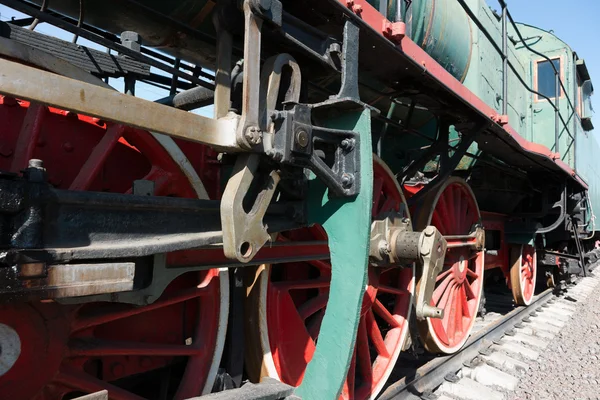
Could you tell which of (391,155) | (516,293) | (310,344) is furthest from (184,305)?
(516,293)

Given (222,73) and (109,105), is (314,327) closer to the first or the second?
(222,73)

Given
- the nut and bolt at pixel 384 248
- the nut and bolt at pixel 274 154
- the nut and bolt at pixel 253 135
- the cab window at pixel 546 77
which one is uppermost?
the cab window at pixel 546 77

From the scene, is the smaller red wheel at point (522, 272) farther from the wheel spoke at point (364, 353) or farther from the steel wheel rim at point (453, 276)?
the wheel spoke at point (364, 353)

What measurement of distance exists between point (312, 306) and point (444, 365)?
1.42 meters

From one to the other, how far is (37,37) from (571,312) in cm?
653

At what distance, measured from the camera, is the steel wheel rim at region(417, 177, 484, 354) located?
2.93 meters

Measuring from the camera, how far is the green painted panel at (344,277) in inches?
55.9

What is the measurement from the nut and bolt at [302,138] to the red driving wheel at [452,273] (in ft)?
5.90

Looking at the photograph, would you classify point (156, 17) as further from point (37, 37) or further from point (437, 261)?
point (437, 261)

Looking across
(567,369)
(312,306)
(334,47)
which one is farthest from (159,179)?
(567,369)

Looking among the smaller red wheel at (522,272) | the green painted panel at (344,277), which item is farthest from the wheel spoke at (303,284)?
the smaller red wheel at (522,272)

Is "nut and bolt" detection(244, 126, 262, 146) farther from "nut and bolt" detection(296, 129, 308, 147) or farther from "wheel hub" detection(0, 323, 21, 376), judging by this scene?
"wheel hub" detection(0, 323, 21, 376)

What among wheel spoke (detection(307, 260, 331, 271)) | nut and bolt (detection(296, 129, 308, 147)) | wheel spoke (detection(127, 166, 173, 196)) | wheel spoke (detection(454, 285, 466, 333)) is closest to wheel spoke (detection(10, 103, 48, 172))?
wheel spoke (detection(127, 166, 173, 196))

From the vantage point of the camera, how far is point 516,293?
4941 millimetres
